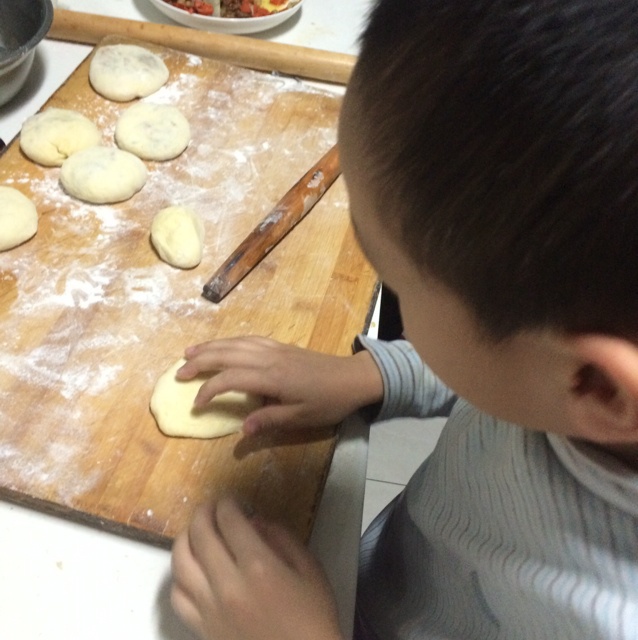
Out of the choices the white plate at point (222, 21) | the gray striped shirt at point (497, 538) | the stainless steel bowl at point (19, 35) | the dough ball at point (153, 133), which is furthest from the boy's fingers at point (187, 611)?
the white plate at point (222, 21)

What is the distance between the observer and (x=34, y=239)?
2.71 ft

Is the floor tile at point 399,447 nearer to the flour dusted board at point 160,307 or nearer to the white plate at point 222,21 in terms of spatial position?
the flour dusted board at point 160,307

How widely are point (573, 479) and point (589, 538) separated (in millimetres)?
42

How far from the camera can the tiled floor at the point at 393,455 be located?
1.50m

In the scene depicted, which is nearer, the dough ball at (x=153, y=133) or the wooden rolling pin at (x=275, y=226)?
the wooden rolling pin at (x=275, y=226)

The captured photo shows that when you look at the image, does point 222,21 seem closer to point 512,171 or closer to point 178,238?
point 178,238

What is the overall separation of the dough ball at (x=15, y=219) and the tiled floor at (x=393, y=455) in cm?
93

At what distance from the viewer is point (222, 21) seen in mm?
1172

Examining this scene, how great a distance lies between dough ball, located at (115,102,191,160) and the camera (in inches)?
36.4

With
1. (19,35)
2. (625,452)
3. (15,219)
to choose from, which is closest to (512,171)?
(625,452)

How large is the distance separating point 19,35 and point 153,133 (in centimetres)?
33

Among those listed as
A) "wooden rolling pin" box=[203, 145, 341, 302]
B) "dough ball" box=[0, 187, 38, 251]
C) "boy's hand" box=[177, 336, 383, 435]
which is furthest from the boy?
"dough ball" box=[0, 187, 38, 251]

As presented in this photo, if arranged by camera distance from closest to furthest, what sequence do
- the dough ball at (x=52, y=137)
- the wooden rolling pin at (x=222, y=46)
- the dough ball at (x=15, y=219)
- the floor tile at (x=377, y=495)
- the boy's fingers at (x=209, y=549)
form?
the boy's fingers at (x=209, y=549) < the dough ball at (x=15, y=219) < the dough ball at (x=52, y=137) < the wooden rolling pin at (x=222, y=46) < the floor tile at (x=377, y=495)

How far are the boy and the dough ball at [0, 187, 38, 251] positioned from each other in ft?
1.52
